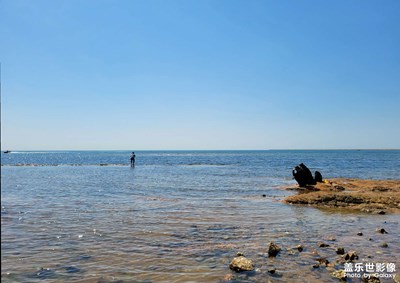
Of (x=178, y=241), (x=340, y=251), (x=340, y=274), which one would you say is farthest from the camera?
(x=178, y=241)

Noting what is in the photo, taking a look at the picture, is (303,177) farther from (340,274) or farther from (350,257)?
(340,274)

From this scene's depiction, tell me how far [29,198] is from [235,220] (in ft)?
45.1

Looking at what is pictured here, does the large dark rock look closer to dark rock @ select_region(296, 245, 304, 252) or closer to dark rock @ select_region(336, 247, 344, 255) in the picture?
dark rock @ select_region(296, 245, 304, 252)

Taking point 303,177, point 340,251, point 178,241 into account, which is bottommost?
point 178,241

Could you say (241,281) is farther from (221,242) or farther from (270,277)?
(221,242)

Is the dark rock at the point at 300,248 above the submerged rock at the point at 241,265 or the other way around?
the other way around

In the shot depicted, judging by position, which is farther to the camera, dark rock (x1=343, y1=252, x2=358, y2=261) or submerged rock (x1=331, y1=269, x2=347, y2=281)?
dark rock (x1=343, y1=252, x2=358, y2=261)

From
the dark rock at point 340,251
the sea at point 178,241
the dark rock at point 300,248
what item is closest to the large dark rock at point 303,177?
the sea at point 178,241

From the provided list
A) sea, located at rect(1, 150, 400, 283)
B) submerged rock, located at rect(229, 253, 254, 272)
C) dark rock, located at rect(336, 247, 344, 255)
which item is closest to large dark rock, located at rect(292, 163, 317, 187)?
sea, located at rect(1, 150, 400, 283)

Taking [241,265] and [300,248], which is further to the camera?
[300,248]

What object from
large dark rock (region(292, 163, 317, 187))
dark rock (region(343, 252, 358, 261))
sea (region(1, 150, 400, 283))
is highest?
large dark rock (region(292, 163, 317, 187))

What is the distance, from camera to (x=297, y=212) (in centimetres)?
1759

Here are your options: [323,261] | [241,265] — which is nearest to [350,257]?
[323,261]

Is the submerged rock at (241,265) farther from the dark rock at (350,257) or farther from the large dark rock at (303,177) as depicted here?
the large dark rock at (303,177)
